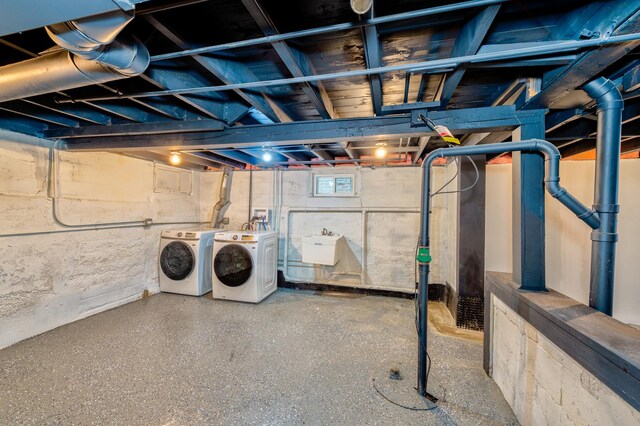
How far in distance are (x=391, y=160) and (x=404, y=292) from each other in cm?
199

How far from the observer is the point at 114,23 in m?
0.91

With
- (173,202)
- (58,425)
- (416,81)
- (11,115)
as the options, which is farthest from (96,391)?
(416,81)

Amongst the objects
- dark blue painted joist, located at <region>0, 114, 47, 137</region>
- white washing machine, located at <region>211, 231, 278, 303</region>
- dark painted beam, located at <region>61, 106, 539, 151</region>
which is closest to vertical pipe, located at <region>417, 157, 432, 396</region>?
dark painted beam, located at <region>61, 106, 539, 151</region>

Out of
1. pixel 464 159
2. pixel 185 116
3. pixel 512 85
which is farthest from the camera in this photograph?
pixel 464 159

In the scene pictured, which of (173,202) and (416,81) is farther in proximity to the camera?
(173,202)

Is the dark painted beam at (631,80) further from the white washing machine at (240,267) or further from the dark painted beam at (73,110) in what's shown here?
the dark painted beam at (73,110)

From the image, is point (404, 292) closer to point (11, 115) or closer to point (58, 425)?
point (58, 425)

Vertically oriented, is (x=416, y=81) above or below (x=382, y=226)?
above

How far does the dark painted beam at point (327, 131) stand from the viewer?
1.77m

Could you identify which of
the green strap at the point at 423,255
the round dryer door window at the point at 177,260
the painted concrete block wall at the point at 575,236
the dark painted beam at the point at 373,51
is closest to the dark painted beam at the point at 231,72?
the dark painted beam at the point at 373,51

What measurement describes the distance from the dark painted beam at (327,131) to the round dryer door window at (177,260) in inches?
63.7

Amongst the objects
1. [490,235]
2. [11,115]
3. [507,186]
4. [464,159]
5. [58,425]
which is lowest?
[58,425]

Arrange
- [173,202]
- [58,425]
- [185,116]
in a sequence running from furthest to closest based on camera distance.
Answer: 1. [173,202]
2. [185,116]
3. [58,425]

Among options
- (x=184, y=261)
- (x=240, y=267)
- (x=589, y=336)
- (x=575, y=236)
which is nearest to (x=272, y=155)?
(x=240, y=267)
